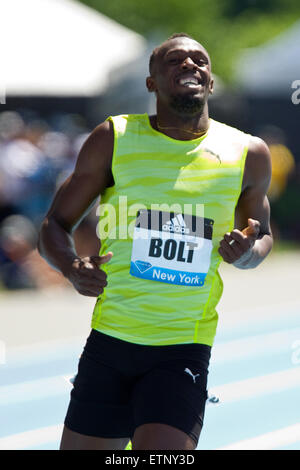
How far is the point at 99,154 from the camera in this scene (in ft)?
8.34

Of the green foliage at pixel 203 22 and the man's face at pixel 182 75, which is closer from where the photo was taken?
the man's face at pixel 182 75

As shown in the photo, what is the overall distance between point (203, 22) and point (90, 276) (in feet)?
102

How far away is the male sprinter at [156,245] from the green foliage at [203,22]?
16623mm

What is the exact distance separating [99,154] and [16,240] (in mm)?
5674

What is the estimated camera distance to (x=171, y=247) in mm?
2572

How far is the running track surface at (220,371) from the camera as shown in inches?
182

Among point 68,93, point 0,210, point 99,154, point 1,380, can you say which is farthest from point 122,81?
point 99,154

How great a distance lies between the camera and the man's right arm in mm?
2523
